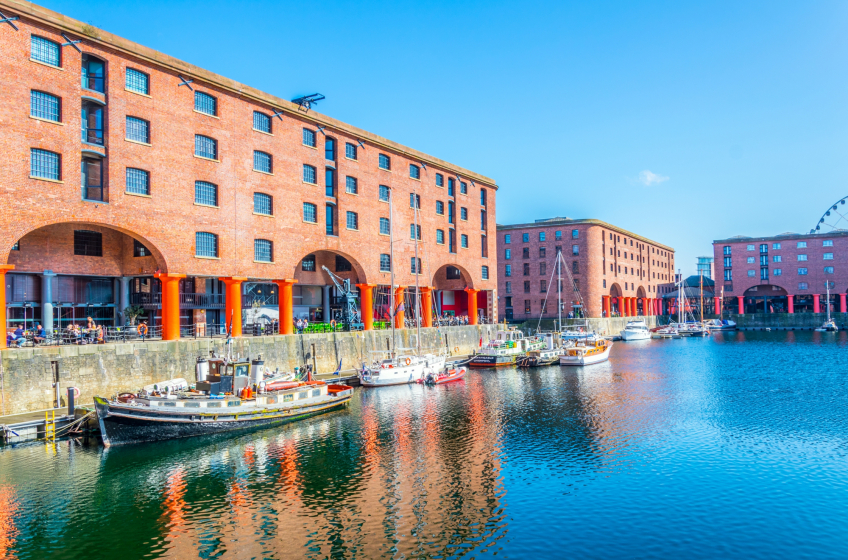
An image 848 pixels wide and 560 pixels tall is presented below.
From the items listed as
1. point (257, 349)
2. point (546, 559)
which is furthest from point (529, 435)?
point (257, 349)

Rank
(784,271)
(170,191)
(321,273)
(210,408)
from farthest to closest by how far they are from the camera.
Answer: (784,271) < (321,273) < (170,191) < (210,408)

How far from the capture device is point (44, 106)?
34.2m

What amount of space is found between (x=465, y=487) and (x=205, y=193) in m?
29.7

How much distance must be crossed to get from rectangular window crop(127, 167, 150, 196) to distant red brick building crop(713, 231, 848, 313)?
4683 inches

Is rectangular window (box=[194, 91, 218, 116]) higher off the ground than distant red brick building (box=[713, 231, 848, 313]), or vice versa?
rectangular window (box=[194, 91, 218, 116])

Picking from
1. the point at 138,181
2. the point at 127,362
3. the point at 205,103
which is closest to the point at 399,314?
the point at 205,103

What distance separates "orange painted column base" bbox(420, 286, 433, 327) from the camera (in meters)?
63.2

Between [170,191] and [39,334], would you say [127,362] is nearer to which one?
[39,334]

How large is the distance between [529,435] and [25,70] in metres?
33.3

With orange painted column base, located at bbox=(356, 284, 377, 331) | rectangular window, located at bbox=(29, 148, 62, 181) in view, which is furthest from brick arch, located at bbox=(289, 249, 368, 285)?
rectangular window, located at bbox=(29, 148, 62, 181)

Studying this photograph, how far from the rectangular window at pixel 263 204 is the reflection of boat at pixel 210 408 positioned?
15.7 meters

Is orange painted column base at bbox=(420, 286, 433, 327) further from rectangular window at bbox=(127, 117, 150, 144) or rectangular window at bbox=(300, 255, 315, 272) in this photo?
rectangular window at bbox=(127, 117, 150, 144)

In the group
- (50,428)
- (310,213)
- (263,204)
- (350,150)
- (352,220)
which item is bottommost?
(50,428)

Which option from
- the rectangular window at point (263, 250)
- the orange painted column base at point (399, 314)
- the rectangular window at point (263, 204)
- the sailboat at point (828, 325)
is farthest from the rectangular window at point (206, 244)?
the sailboat at point (828, 325)
